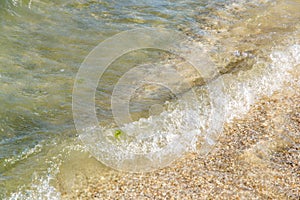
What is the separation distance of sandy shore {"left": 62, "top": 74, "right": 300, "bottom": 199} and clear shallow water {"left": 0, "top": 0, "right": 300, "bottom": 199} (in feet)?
1.12

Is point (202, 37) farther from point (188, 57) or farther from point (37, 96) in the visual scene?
point (37, 96)

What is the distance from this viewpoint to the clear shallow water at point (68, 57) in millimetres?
4285

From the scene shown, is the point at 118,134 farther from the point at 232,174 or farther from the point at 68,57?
the point at 68,57

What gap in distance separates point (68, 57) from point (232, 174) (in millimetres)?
3512

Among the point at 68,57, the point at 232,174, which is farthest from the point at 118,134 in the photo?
the point at 68,57

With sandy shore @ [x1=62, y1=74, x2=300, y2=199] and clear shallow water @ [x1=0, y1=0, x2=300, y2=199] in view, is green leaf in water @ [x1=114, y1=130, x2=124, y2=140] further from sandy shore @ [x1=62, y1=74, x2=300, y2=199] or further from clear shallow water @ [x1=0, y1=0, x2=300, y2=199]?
sandy shore @ [x1=62, y1=74, x2=300, y2=199]

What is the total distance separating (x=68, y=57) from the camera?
6.41m

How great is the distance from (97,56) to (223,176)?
3353 mm

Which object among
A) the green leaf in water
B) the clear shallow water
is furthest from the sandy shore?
the green leaf in water

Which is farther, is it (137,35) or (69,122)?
(137,35)

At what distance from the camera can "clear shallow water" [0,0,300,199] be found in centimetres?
429

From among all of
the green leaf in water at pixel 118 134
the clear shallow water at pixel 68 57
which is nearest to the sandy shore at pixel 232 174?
the clear shallow water at pixel 68 57

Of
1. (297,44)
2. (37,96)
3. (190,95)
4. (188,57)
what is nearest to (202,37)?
(188,57)

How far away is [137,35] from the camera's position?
7469mm
